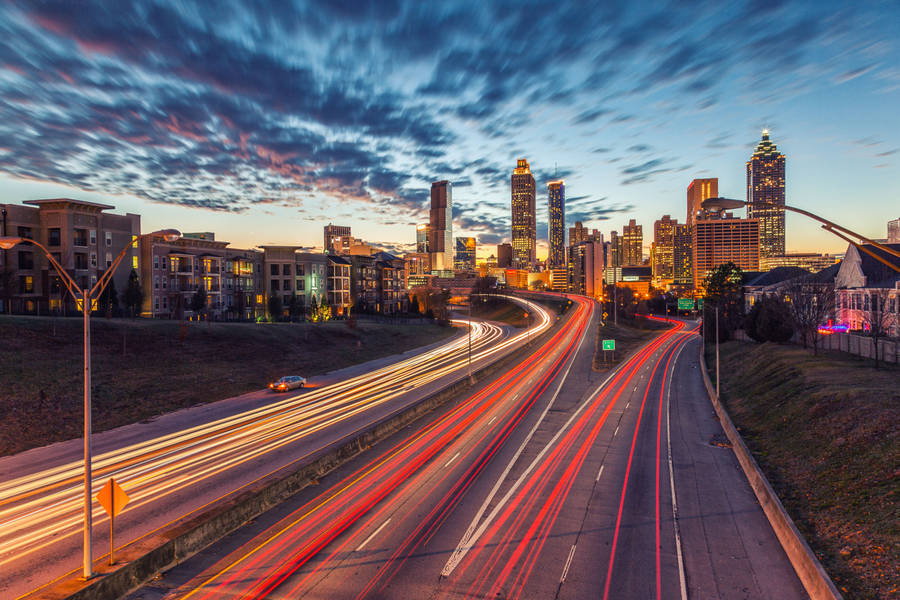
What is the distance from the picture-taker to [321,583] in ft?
45.6

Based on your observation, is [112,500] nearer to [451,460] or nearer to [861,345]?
[451,460]

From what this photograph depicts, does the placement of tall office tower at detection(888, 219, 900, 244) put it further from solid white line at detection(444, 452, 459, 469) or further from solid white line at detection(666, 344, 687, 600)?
solid white line at detection(444, 452, 459, 469)

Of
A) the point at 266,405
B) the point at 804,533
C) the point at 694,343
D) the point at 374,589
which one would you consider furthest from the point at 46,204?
the point at 694,343

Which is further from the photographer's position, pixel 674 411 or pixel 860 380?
pixel 674 411

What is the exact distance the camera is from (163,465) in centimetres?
2403

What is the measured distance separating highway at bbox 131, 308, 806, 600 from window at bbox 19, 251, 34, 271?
6258 centimetres

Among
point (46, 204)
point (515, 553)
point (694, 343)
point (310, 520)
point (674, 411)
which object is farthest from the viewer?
point (694, 343)

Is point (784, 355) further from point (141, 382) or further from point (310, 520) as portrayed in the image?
point (141, 382)

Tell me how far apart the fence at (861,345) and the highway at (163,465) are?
3760 centimetres

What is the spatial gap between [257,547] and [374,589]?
489cm

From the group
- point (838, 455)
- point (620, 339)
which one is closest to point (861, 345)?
point (838, 455)

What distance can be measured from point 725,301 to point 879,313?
34.9 m

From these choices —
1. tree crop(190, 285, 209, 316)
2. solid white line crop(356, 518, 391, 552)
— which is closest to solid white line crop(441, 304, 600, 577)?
solid white line crop(356, 518, 391, 552)

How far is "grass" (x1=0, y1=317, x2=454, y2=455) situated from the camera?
3003 centimetres
